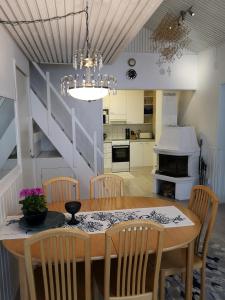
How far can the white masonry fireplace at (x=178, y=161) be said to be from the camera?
4758mm

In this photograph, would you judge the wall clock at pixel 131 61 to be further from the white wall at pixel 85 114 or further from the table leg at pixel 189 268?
the table leg at pixel 189 268

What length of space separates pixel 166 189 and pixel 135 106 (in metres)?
3.12

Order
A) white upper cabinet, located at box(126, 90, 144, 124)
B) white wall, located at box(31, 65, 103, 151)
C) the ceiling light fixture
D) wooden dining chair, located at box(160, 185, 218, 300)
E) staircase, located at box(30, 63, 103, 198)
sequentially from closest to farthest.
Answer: wooden dining chair, located at box(160, 185, 218, 300) → the ceiling light fixture → staircase, located at box(30, 63, 103, 198) → white wall, located at box(31, 65, 103, 151) → white upper cabinet, located at box(126, 90, 144, 124)

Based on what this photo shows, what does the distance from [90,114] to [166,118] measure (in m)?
1.82

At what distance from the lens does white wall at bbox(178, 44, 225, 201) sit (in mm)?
4363

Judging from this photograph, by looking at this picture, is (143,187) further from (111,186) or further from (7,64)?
(7,64)

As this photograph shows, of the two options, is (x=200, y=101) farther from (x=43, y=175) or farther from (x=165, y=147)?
(x=43, y=175)

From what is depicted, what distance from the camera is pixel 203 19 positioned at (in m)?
3.75

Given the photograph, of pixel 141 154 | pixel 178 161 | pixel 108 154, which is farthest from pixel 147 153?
pixel 178 161

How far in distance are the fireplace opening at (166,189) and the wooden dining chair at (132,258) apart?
3.39 meters

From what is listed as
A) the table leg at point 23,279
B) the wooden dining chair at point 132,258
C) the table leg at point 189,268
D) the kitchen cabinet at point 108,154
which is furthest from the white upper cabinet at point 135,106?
the table leg at point 23,279

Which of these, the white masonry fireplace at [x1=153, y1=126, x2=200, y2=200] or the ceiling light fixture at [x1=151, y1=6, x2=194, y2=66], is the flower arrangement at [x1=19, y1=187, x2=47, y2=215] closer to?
the ceiling light fixture at [x1=151, y1=6, x2=194, y2=66]

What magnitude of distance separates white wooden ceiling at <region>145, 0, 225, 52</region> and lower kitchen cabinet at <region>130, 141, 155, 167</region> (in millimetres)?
3408

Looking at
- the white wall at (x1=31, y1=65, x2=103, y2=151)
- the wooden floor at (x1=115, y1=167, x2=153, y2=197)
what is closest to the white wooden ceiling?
the white wall at (x1=31, y1=65, x2=103, y2=151)
